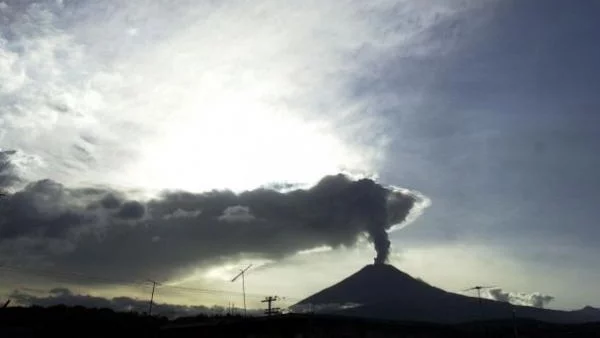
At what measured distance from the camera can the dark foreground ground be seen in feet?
145

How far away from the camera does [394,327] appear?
53531 mm

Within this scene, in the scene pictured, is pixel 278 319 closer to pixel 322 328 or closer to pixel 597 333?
pixel 322 328

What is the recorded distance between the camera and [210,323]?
48.0 m

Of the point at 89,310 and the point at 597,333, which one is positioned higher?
the point at 89,310

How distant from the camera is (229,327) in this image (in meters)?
46.9

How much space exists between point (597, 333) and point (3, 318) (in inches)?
4168

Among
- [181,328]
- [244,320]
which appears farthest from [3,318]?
[244,320]

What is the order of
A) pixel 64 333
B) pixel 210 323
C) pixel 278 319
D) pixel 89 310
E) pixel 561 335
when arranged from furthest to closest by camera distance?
pixel 89 310 → pixel 561 335 → pixel 64 333 → pixel 210 323 → pixel 278 319

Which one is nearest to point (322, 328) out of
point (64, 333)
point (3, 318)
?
point (64, 333)

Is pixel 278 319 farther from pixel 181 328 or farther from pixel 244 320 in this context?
pixel 181 328

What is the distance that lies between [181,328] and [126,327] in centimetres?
4366

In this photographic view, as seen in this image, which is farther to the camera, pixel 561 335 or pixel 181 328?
pixel 561 335

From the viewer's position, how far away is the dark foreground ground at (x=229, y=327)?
145ft

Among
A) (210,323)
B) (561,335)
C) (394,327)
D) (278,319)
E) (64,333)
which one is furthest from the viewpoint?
(561,335)
